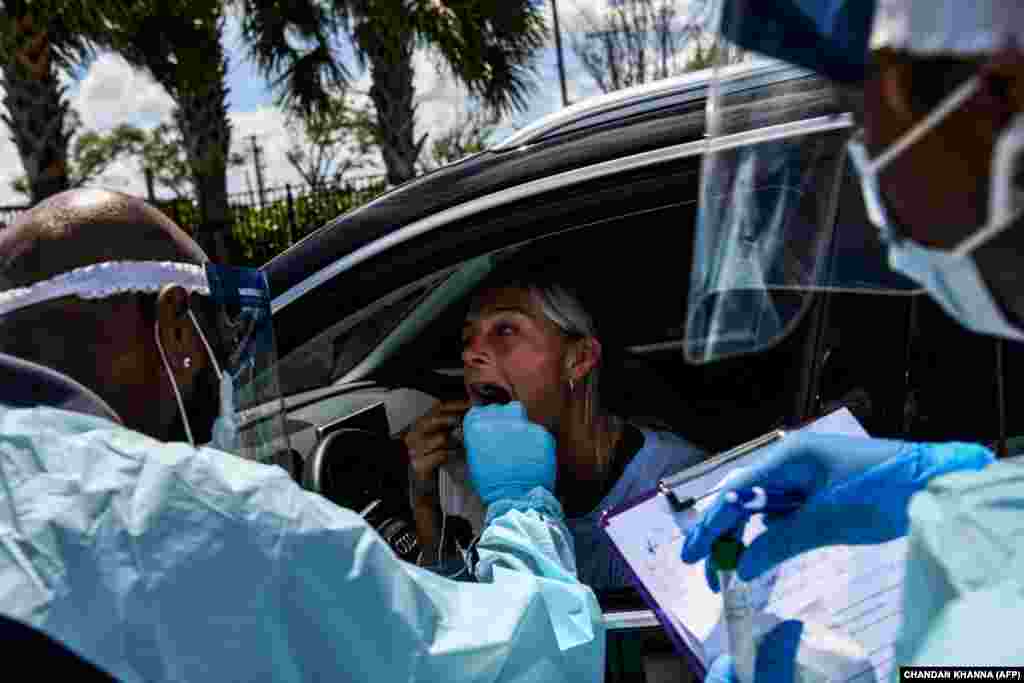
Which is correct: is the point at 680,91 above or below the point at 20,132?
below

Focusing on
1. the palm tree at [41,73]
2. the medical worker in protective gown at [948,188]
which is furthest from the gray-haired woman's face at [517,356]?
the palm tree at [41,73]

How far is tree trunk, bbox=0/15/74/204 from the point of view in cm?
1082

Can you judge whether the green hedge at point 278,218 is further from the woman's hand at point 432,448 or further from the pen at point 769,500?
the pen at point 769,500

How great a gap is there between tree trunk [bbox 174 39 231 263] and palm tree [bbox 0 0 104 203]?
1625mm

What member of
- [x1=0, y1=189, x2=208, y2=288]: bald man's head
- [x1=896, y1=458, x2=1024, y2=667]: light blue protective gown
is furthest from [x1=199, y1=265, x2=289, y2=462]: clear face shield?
[x1=896, y1=458, x2=1024, y2=667]: light blue protective gown

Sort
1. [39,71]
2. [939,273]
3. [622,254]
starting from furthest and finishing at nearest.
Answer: [39,71] → [622,254] → [939,273]

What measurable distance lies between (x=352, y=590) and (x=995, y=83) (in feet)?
3.19

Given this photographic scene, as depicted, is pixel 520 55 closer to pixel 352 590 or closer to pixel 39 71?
pixel 39 71

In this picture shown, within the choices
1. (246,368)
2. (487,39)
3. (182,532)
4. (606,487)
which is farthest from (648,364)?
(487,39)

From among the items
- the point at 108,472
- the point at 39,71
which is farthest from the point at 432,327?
the point at 39,71

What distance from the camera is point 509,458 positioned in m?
2.19

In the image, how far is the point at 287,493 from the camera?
140cm

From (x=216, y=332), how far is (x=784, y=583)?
108 cm

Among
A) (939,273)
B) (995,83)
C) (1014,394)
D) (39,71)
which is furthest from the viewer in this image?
(39,71)
